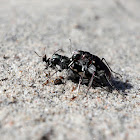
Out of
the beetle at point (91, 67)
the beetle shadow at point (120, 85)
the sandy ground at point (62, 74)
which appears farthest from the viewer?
the beetle shadow at point (120, 85)

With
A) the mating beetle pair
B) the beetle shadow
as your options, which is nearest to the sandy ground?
the beetle shadow

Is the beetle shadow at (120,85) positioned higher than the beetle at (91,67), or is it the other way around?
the beetle at (91,67)

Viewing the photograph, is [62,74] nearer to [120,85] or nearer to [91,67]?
[91,67]

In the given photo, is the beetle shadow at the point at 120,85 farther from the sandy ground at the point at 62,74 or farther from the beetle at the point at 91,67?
the beetle at the point at 91,67

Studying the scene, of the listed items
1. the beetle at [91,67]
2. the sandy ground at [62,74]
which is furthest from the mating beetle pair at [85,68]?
the sandy ground at [62,74]

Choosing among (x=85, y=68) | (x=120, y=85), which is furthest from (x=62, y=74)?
(x=120, y=85)

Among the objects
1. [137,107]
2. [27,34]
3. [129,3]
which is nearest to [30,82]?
[137,107]

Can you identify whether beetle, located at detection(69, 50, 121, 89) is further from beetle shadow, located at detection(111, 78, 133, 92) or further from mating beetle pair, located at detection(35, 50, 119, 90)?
beetle shadow, located at detection(111, 78, 133, 92)
